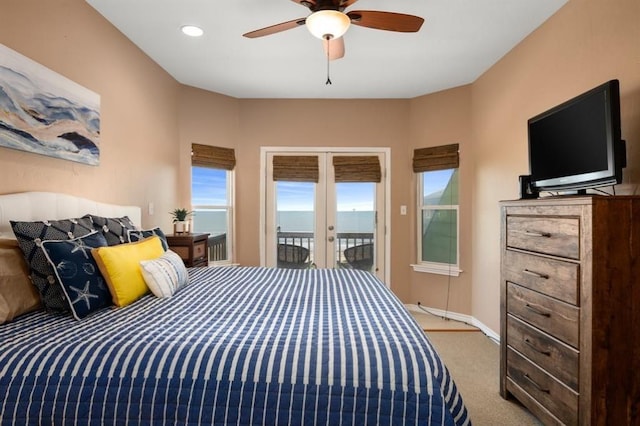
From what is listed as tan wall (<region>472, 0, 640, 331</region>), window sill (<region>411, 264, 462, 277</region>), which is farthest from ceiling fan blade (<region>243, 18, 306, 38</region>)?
window sill (<region>411, 264, 462, 277</region>)

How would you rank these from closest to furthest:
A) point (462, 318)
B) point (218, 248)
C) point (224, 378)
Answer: point (224, 378) < point (462, 318) < point (218, 248)

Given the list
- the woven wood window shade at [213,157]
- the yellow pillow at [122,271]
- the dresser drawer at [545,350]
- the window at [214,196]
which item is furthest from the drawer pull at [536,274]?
the woven wood window shade at [213,157]

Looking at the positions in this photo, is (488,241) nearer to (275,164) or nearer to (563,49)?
(563,49)

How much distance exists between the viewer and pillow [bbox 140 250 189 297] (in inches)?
72.3

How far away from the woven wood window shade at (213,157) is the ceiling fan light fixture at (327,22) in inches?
98.4

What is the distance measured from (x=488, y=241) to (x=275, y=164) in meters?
2.60

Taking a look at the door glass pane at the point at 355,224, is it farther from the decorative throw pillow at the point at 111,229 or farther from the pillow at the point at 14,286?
the pillow at the point at 14,286

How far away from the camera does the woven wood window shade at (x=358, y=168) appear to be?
14.6ft

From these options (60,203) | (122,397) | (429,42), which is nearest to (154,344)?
(122,397)

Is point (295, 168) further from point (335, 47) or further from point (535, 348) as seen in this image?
point (535, 348)

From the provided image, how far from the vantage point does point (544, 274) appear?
1882 mm

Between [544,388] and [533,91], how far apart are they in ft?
7.18

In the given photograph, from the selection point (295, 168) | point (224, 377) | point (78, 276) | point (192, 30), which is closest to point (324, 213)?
point (295, 168)

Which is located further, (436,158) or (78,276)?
(436,158)
